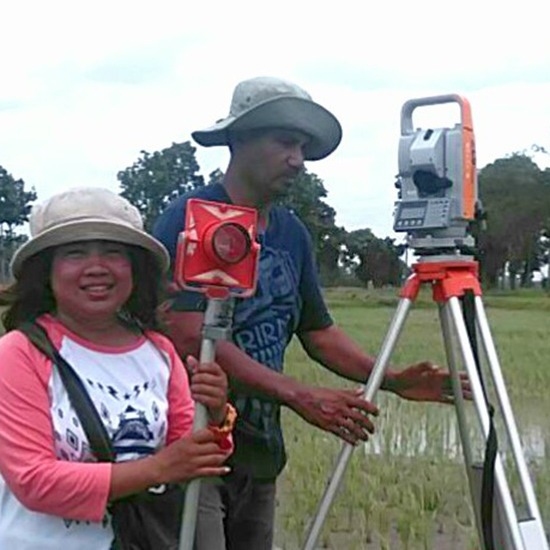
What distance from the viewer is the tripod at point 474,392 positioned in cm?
250

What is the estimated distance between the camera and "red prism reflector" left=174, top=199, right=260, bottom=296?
1.76 meters

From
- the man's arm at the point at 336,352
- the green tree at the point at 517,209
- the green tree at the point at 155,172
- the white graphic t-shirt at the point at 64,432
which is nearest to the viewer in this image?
the white graphic t-shirt at the point at 64,432

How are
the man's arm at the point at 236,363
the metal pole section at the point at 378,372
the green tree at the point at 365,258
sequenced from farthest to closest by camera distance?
the green tree at the point at 365,258, the metal pole section at the point at 378,372, the man's arm at the point at 236,363

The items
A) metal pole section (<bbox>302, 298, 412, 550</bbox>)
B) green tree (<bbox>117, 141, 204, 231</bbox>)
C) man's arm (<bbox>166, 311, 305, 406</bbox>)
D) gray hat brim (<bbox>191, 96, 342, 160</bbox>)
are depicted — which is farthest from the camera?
green tree (<bbox>117, 141, 204, 231</bbox>)

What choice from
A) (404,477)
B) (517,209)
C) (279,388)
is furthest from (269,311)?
(517,209)

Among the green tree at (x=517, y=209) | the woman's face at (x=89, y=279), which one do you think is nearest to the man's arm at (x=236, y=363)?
the woman's face at (x=89, y=279)

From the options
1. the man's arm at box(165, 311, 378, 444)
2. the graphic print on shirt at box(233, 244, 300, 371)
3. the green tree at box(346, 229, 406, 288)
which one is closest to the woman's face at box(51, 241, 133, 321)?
the man's arm at box(165, 311, 378, 444)

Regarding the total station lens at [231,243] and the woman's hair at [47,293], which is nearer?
the total station lens at [231,243]

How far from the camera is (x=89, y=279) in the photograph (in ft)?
6.05

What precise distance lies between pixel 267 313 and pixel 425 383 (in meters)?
0.45

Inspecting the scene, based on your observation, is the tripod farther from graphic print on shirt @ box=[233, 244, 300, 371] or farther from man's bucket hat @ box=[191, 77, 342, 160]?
man's bucket hat @ box=[191, 77, 342, 160]

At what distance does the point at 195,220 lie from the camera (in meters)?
1.77

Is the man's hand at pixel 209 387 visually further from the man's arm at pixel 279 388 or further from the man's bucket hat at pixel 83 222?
the man's arm at pixel 279 388

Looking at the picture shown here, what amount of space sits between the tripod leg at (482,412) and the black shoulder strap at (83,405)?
3.23 feet
